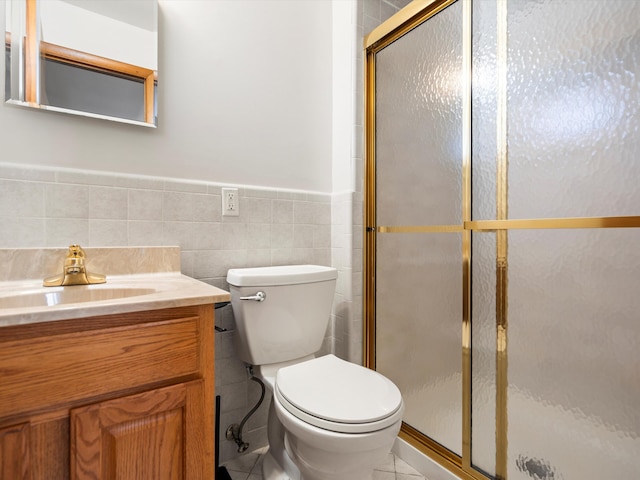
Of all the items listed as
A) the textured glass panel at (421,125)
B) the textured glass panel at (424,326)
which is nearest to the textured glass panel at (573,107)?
the textured glass panel at (421,125)

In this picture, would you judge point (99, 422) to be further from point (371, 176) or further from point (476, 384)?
point (371, 176)

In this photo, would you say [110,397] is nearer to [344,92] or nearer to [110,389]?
[110,389]

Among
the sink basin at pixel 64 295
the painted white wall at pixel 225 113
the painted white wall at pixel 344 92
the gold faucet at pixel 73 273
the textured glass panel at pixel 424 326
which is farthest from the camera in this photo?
the painted white wall at pixel 344 92

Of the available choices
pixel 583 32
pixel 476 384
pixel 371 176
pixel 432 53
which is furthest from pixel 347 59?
pixel 476 384

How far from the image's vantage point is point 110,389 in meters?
0.68

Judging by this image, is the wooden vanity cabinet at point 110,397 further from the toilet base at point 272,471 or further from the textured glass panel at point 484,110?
the textured glass panel at point 484,110

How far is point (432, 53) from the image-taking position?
138 cm

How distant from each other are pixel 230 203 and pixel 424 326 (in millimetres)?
967

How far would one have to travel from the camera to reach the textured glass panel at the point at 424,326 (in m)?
1.29

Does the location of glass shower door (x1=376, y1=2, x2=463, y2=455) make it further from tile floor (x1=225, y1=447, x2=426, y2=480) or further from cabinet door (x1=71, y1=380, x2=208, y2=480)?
cabinet door (x1=71, y1=380, x2=208, y2=480)

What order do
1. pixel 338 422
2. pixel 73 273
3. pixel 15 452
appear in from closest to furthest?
pixel 15 452 < pixel 338 422 < pixel 73 273

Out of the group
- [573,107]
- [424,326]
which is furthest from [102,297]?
[573,107]

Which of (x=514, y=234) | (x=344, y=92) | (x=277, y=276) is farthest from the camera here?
(x=344, y=92)

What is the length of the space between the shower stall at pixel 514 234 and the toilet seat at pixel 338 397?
42 centimetres
